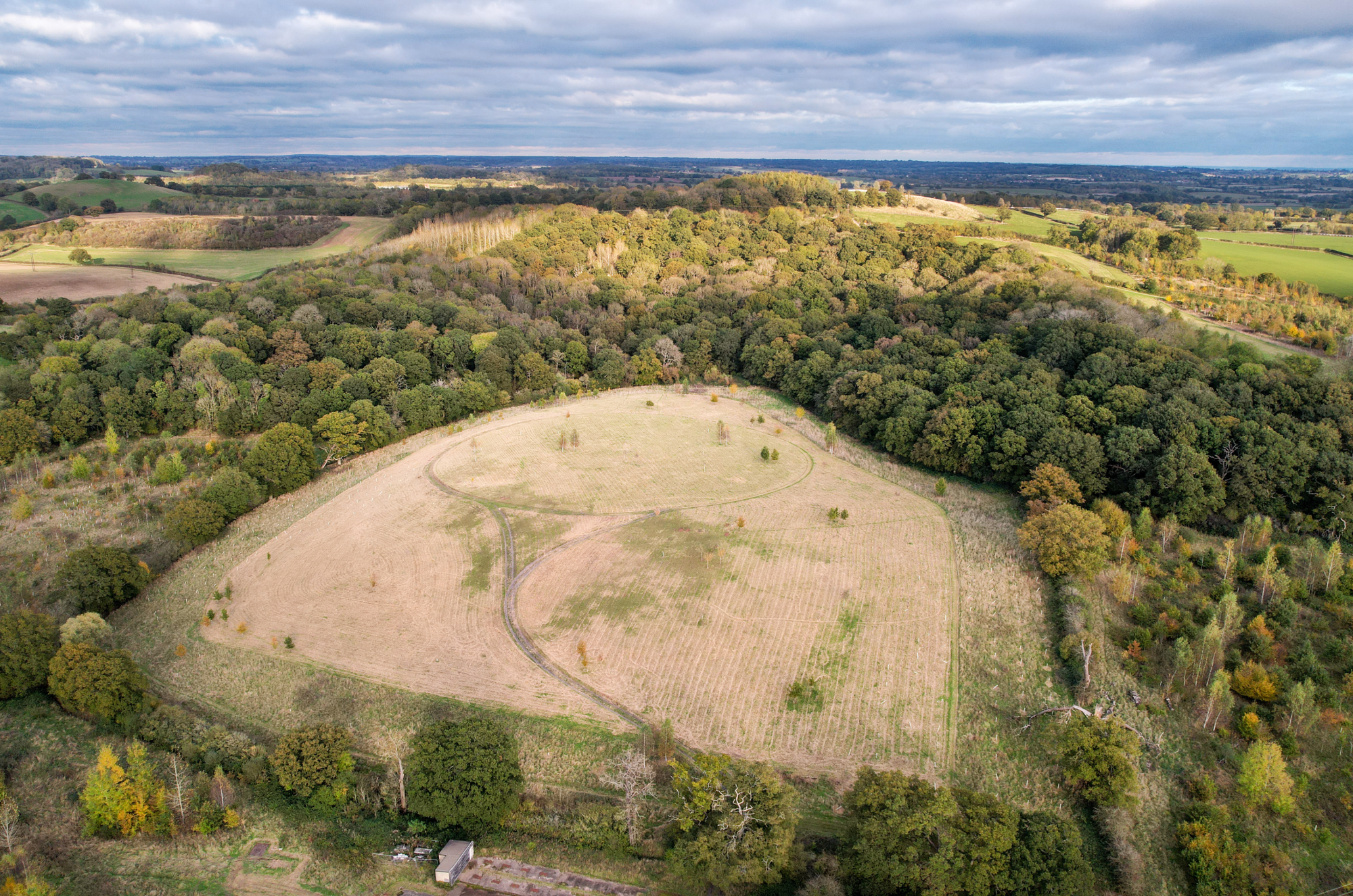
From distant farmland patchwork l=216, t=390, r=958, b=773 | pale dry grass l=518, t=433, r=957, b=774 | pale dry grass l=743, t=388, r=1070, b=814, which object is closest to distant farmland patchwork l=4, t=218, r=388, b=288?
distant farmland patchwork l=216, t=390, r=958, b=773

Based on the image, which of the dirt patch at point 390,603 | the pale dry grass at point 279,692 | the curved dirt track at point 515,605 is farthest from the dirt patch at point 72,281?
the pale dry grass at point 279,692

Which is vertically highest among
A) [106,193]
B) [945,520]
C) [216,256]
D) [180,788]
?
[106,193]

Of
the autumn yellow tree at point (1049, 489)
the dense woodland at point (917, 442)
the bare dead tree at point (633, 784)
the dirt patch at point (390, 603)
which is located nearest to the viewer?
the dense woodland at point (917, 442)

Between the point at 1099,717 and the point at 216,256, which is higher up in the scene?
the point at 216,256

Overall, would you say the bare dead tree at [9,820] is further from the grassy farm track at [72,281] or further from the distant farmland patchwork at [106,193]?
the distant farmland patchwork at [106,193]

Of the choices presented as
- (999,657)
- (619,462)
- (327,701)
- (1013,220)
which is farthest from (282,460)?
(1013,220)

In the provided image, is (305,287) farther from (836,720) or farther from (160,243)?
(836,720)

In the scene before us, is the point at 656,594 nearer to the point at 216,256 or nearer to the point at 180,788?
→ the point at 180,788
